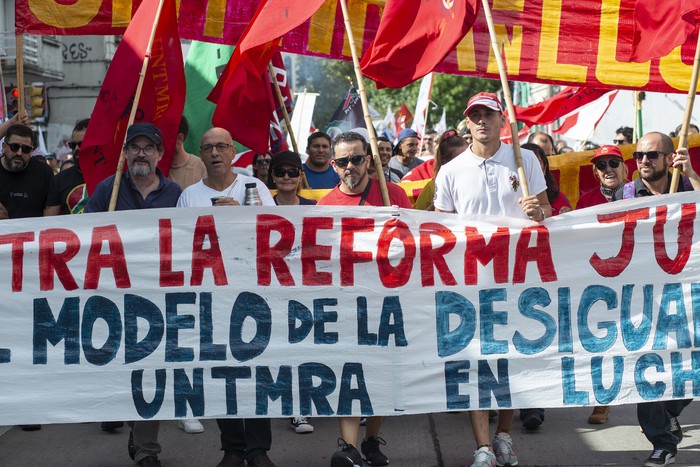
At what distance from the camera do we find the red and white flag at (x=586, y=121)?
1527 cm

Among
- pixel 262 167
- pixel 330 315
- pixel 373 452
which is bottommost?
pixel 373 452

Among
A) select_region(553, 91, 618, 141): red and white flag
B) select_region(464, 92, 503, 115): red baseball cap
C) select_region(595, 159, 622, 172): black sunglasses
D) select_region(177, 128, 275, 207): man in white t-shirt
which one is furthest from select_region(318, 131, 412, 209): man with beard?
select_region(553, 91, 618, 141): red and white flag

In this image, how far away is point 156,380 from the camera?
5.83 metres

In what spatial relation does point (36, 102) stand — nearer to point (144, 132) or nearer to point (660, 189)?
point (144, 132)

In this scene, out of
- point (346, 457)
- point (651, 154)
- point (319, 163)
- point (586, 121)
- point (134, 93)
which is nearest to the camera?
point (346, 457)

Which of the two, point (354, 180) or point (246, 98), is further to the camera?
point (246, 98)

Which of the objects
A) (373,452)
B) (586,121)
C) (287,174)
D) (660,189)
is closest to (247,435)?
(373,452)

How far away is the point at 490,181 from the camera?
20.3 ft

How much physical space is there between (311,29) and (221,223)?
10.9 feet

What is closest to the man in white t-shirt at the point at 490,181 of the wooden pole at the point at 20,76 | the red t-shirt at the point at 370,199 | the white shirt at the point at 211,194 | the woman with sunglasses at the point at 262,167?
the red t-shirt at the point at 370,199

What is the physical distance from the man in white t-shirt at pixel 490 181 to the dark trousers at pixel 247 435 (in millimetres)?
1246

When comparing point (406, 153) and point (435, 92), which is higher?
point (435, 92)

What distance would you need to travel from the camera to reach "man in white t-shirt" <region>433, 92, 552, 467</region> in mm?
6160

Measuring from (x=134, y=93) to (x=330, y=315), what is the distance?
218 cm
